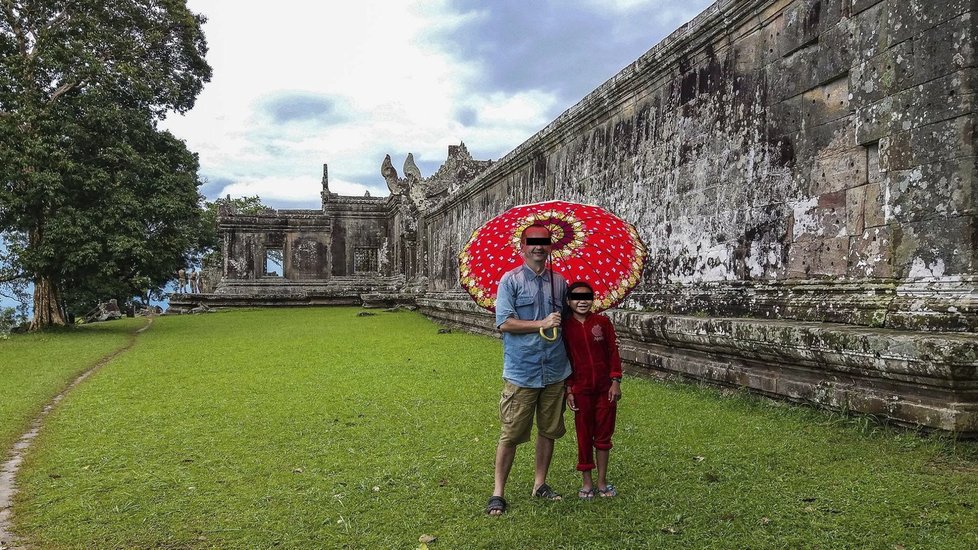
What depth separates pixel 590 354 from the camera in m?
3.40

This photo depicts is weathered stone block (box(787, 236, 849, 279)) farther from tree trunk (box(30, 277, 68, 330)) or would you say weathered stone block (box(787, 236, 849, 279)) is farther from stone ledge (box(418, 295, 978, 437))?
tree trunk (box(30, 277, 68, 330))

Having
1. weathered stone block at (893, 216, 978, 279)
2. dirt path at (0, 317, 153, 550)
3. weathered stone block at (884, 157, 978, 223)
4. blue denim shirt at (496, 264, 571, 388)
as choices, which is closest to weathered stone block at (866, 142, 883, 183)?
weathered stone block at (884, 157, 978, 223)

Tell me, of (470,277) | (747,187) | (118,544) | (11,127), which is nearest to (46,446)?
(118,544)

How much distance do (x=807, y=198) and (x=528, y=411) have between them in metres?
3.30

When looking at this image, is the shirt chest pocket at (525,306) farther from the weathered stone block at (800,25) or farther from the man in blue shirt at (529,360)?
the weathered stone block at (800,25)

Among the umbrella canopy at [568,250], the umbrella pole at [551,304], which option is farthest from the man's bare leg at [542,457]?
the umbrella canopy at [568,250]

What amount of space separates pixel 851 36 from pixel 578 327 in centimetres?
335

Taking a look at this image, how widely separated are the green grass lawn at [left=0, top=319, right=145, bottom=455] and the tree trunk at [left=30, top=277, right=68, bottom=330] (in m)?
0.70

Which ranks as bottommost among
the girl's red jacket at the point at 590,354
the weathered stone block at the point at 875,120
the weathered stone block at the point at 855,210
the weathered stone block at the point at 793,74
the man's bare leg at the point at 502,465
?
the man's bare leg at the point at 502,465

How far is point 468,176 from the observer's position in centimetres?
2050

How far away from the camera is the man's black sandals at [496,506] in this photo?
3275mm

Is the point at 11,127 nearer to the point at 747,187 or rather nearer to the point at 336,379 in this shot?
the point at 336,379

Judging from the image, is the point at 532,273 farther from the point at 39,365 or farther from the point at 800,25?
the point at 39,365

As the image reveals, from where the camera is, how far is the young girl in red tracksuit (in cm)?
340
